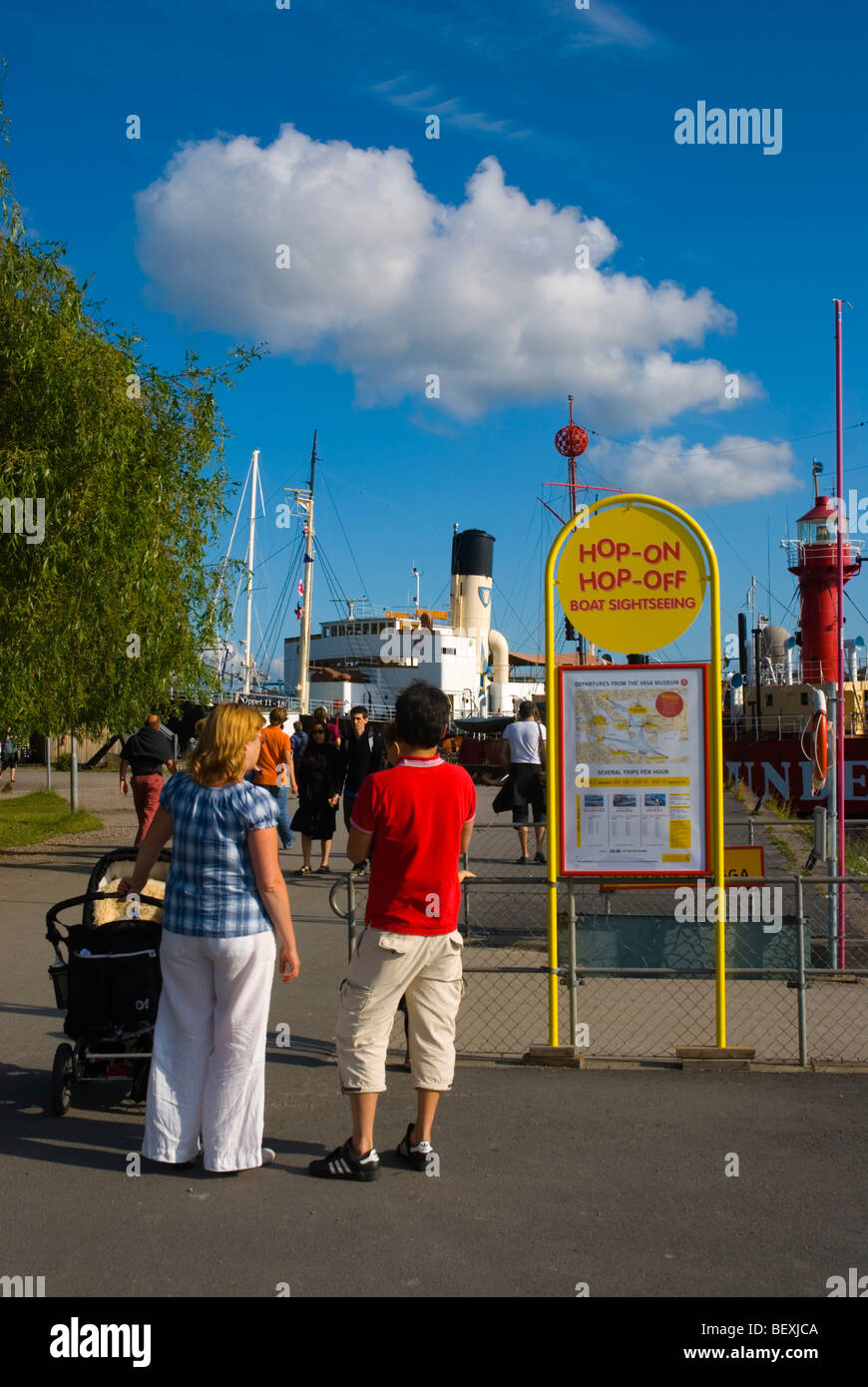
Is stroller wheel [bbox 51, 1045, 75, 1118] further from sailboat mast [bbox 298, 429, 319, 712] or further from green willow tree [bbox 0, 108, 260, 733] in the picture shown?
sailboat mast [bbox 298, 429, 319, 712]

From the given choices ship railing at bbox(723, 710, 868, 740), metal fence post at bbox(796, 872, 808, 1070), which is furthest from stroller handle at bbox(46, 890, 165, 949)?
ship railing at bbox(723, 710, 868, 740)

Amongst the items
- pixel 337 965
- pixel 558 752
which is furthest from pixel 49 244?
Result: pixel 558 752

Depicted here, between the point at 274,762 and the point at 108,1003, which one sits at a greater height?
the point at 274,762

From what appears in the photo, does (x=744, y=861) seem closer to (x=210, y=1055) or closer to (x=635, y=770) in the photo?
(x=635, y=770)

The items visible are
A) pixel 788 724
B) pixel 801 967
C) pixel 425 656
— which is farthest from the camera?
pixel 425 656

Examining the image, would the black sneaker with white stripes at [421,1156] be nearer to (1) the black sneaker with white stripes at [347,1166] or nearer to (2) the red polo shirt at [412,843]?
(1) the black sneaker with white stripes at [347,1166]

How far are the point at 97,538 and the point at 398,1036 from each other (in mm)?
6730

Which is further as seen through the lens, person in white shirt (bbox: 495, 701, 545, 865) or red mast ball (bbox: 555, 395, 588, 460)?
red mast ball (bbox: 555, 395, 588, 460)

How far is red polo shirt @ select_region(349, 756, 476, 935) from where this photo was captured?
15.4 feet

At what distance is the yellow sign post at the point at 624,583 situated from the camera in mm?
6520

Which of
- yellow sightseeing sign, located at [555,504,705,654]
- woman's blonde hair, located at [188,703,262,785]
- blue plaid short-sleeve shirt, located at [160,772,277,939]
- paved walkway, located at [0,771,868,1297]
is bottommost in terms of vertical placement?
paved walkway, located at [0,771,868,1297]

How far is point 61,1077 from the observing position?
5.45 m

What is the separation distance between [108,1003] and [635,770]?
2956mm

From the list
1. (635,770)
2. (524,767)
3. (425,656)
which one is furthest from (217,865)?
(425,656)
